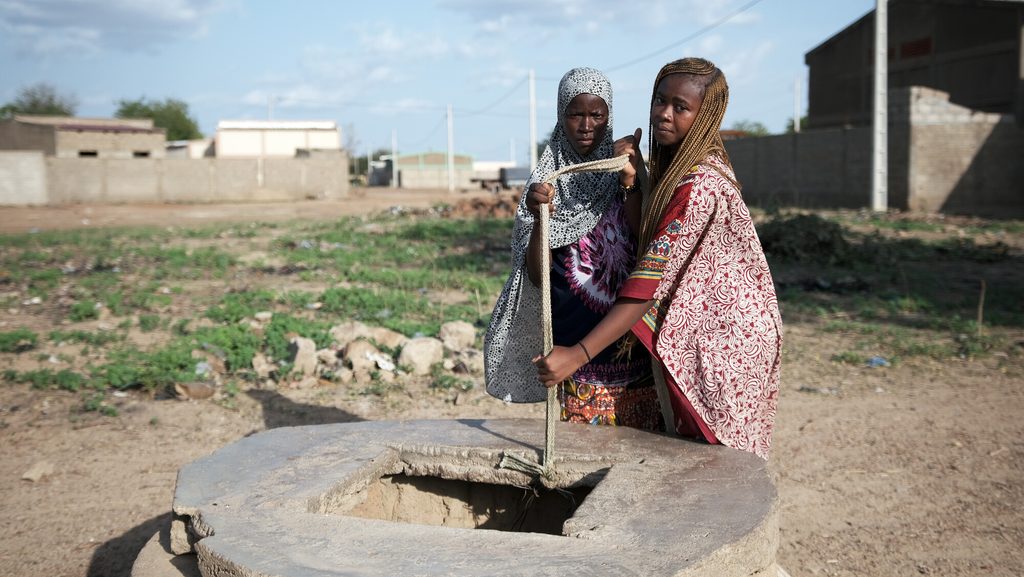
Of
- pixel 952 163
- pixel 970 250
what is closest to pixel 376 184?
pixel 952 163

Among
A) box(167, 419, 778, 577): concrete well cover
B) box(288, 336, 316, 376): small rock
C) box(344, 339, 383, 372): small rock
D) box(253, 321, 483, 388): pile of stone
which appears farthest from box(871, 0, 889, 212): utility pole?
box(167, 419, 778, 577): concrete well cover

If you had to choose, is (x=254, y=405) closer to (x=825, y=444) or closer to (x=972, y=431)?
(x=825, y=444)

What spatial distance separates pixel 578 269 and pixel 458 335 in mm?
3791

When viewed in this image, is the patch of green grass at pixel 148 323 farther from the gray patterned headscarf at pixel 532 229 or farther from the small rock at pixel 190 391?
the gray patterned headscarf at pixel 532 229

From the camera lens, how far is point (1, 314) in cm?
732

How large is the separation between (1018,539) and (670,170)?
2.31m

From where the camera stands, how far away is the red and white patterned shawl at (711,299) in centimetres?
214

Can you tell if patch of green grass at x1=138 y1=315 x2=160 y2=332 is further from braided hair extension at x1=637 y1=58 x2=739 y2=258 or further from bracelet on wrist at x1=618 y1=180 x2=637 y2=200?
braided hair extension at x1=637 y1=58 x2=739 y2=258

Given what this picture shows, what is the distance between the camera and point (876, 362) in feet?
19.1

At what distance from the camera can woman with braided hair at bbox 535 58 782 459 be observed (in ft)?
7.03

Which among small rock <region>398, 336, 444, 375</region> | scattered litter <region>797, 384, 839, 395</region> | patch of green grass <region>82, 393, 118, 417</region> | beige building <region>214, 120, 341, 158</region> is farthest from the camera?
beige building <region>214, 120, 341, 158</region>

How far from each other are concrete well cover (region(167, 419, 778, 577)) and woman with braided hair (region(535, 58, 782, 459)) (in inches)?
9.4

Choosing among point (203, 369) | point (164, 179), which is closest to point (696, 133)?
point (203, 369)

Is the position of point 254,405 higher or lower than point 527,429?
lower
